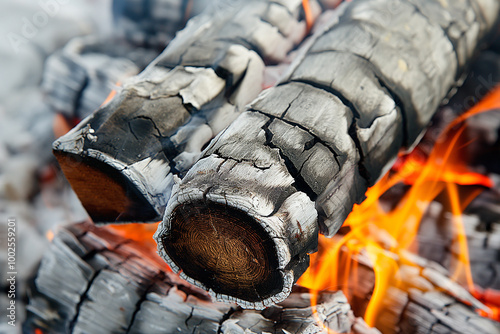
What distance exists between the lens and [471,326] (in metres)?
1.34

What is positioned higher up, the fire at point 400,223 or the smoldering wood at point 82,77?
the smoldering wood at point 82,77

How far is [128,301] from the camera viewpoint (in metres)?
1.35

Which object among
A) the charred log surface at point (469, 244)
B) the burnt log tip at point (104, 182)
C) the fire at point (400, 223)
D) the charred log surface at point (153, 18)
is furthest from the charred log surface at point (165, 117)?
the charred log surface at point (469, 244)

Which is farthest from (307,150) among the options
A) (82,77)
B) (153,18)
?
(153,18)

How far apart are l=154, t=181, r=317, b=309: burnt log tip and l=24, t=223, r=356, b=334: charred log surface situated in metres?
0.18

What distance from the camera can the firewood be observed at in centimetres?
99

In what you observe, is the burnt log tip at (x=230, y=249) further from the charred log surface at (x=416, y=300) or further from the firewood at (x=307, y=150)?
the charred log surface at (x=416, y=300)

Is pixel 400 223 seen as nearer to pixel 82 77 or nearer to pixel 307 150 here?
pixel 307 150

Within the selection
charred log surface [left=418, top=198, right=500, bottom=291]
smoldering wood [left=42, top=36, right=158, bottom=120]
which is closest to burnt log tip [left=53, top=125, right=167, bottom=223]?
smoldering wood [left=42, top=36, right=158, bottom=120]

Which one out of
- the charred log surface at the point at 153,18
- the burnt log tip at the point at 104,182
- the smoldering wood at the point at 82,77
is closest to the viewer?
the burnt log tip at the point at 104,182

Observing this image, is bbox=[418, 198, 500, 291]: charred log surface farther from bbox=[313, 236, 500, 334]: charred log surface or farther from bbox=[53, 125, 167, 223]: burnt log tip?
bbox=[53, 125, 167, 223]: burnt log tip

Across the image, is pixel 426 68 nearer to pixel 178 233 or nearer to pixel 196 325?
pixel 178 233

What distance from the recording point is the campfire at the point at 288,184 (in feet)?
3.50

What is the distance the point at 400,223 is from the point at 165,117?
1.23 meters
